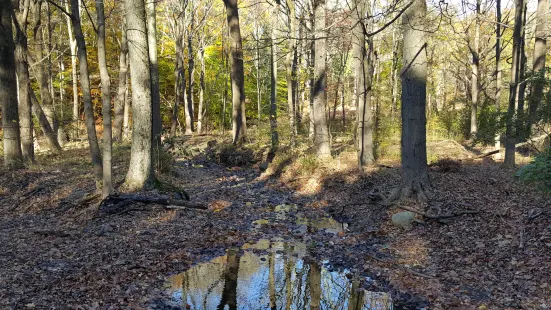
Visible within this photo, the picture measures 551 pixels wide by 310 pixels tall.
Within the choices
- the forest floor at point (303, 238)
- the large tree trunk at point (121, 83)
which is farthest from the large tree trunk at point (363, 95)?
the large tree trunk at point (121, 83)

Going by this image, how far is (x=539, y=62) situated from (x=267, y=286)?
1426 centimetres

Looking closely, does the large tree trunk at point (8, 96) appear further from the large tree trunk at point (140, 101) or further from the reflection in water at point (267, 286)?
the reflection in water at point (267, 286)

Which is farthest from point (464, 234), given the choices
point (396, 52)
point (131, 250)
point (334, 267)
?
point (396, 52)

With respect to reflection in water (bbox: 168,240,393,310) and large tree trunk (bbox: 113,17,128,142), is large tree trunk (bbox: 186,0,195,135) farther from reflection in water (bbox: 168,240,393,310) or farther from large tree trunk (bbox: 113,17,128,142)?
reflection in water (bbox: 168,240,393,310)

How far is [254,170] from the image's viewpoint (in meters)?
17.6

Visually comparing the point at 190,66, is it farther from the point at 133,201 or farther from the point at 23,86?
the point at 133,201

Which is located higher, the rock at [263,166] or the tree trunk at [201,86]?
the tree trunk at [201,86]

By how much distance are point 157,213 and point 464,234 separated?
21.8 feet

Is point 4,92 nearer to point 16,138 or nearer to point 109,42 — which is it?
point 16,138

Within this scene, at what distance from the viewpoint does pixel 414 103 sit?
9.03 metres

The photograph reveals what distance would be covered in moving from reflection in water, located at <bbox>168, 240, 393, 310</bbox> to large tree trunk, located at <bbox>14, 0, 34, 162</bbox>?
34.6 ft

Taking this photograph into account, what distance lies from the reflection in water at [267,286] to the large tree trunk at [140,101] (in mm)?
3997

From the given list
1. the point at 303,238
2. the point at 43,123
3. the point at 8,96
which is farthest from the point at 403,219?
the point at 43,123

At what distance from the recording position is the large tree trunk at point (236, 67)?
1934 cm
